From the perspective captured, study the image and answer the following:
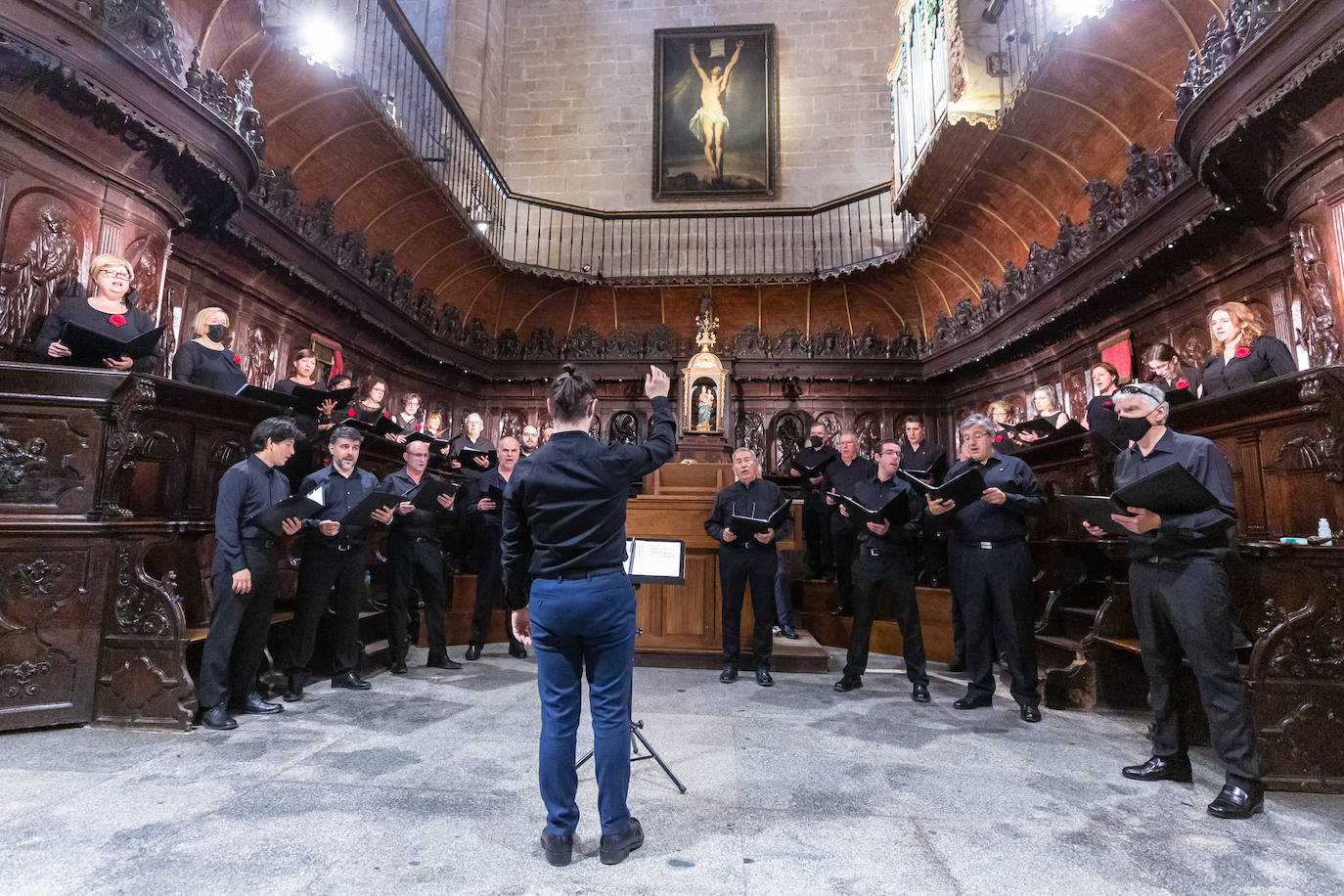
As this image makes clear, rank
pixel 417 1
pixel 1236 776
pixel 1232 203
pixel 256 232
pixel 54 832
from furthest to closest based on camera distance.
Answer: pixel 417 1
pixel 256 232
pixel 1232 203
pixel 1236 776
pixel 54 832

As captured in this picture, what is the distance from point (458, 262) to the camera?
1028cm

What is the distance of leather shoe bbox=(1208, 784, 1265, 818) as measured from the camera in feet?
8.09

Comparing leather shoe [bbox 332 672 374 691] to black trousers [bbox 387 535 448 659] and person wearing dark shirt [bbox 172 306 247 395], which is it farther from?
person wearing dark shirt [bbox 172 306 247 395]

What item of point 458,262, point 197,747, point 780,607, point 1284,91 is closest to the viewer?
point 197,747

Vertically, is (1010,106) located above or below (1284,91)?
above

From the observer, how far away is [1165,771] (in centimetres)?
284

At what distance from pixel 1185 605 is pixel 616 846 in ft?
7.93

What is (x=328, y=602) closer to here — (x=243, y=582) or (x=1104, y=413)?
(x=243, y=582)

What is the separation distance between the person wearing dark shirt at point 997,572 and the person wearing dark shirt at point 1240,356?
150 centimetres

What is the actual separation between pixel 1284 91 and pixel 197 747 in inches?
266

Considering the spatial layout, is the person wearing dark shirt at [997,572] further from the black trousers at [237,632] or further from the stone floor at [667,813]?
the black trousers at [237,632]

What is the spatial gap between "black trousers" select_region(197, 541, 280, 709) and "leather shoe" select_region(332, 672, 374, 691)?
1.77ft

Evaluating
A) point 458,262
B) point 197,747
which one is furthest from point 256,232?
point 197,747

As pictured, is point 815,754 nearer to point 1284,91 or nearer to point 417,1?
point 1284,91
